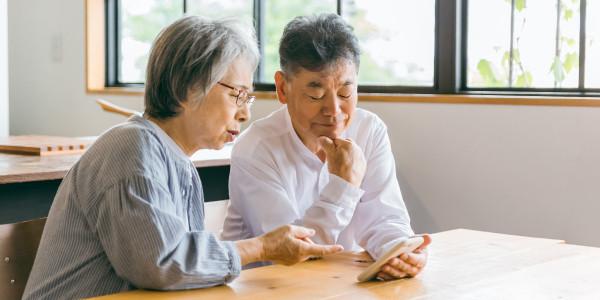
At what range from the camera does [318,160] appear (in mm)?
1815

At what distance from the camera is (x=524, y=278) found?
132 centimetres

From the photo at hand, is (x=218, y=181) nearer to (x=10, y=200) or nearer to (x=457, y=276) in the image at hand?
(x=10, y=200)

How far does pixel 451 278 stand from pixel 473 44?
1890 millimetres

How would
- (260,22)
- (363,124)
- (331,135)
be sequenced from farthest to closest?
(260,22) < (363,124) < (331,135)

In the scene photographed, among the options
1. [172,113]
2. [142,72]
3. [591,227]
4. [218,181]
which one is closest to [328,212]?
[172,113]

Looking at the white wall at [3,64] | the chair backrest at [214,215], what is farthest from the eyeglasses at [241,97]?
the white wall at [3,64]

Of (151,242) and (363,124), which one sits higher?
(363,124)

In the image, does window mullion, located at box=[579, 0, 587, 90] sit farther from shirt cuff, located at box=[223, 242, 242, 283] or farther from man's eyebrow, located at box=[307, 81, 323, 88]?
shirt cuff, located at box=[223, 242, 242, 283]

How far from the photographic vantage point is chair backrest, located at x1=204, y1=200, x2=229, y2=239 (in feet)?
8.48

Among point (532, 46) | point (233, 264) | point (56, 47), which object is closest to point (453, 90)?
point (532, 46)

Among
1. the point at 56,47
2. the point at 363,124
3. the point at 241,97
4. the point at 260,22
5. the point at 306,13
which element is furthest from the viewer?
the point at 56,47

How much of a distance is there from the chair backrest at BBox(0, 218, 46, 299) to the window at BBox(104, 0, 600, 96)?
1767mm

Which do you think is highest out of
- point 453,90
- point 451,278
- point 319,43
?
point 319,43

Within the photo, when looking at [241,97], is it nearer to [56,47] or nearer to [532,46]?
[532,46]
